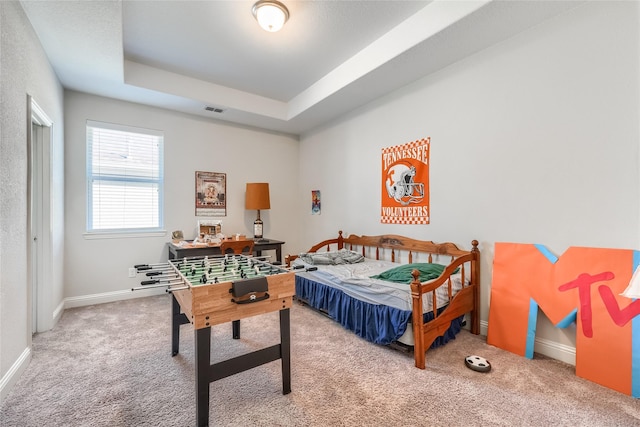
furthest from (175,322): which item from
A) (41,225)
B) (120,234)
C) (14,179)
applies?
(120,234)

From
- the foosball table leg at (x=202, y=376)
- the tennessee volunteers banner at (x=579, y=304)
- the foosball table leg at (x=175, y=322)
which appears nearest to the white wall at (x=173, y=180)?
the foosball table leg at (x=175, y=322)

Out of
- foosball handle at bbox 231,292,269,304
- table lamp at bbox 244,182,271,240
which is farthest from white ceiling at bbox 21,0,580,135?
foosball handle at bbox 231,292,269,304

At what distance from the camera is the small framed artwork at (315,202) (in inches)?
183

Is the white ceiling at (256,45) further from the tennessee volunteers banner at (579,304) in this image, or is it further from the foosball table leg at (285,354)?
the foosball table leg at (285,354)

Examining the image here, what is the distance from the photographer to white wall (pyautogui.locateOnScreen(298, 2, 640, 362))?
6.26 ft

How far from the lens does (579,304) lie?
2.00 metres

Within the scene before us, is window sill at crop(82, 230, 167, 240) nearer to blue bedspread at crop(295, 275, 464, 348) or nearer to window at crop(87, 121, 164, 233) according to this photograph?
window at crop(87, 121, 164, 233)

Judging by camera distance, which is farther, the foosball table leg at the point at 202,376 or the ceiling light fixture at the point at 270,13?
the ceiling light fixture at the point at 270,13

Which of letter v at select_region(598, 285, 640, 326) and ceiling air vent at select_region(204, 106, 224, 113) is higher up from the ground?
ceiling air vent at select_region(204, 106, 224, 113)

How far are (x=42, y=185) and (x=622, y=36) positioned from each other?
15.6 feet

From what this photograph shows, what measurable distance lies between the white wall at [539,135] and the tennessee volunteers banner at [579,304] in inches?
4.6

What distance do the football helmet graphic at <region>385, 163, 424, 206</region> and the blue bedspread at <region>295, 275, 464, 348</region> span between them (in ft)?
4.27

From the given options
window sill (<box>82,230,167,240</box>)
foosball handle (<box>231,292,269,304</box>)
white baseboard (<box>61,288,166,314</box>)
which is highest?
window sill (<box>82,230,167,240</box>)

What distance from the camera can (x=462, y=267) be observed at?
2.60 meters
